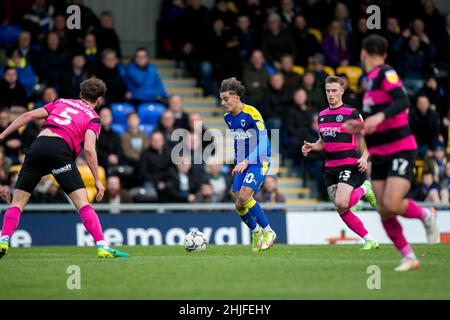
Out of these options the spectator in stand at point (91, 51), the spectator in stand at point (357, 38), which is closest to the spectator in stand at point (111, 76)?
the spectator in stand at point (91, 51)

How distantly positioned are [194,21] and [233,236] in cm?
757

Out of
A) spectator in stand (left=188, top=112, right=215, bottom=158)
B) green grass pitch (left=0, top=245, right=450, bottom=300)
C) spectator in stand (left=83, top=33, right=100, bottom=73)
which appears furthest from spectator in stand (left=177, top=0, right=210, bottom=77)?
green grass pitch (left=0, top=245, right=450, bottom=300)

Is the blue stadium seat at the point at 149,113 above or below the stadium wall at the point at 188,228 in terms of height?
above

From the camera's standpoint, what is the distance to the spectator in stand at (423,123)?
945 inches

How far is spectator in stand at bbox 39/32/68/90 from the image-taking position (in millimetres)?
22344

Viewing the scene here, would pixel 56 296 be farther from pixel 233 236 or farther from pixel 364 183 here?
pixel 233 236

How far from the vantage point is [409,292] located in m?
9.71

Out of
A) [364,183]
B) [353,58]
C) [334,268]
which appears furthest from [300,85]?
[334,268]

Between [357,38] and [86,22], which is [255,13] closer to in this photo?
[357,38]

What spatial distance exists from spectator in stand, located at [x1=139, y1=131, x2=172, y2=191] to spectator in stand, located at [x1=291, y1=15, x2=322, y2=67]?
668 centimetres

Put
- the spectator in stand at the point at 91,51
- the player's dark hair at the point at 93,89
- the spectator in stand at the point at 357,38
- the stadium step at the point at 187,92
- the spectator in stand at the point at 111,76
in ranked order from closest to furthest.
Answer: the player's dark hair at the point at 93,89 → the spectator in stand at the point at 111,76 → the spectator in stand at the point at 91,51 → the stadium step at the point at 187,92 → the spectator in stand at the point at 357,38

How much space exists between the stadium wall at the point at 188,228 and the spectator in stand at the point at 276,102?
356 cm

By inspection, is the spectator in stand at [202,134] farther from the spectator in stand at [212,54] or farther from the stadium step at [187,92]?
the stadium step at [187,92]

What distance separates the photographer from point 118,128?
881 inches
